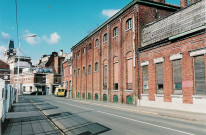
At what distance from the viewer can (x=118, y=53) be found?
84.0ft

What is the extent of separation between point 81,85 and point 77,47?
29.8 feet

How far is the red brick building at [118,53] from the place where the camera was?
21891mm

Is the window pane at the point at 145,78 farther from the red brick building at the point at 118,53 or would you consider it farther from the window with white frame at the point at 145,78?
the red brick building at the point at 118,53

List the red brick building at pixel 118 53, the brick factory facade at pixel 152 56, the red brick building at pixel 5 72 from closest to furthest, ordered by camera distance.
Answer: the brick factory facade at pixel 152 56 → the red brick building at pixel 118 53 → the red brick building at pixel 5 72

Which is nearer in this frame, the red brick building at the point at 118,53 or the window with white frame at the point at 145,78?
the window with white frame at the point at 145,78

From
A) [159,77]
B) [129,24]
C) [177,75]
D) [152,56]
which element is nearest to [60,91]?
[129,24]

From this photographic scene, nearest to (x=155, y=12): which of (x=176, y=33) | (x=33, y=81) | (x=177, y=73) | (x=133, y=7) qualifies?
(x=133, y=7)

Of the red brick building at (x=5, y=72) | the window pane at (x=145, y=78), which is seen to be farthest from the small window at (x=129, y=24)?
the red brick building at (x=5, y=72)

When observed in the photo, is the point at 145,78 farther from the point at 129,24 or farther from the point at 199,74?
the point at 129,24

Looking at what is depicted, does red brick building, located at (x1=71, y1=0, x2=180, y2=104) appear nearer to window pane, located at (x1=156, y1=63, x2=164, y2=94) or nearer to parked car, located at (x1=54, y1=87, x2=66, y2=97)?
window pane, located at (x1=156, y1=63, x2=164, y2=94)

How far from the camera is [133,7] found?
22281 mm

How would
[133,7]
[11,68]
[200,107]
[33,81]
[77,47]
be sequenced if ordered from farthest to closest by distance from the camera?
[11,68], [33,81], [77,47], [133,7], [200,107]

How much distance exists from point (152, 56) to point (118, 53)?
706 centimetres

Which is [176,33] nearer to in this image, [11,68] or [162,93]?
[162,93]
